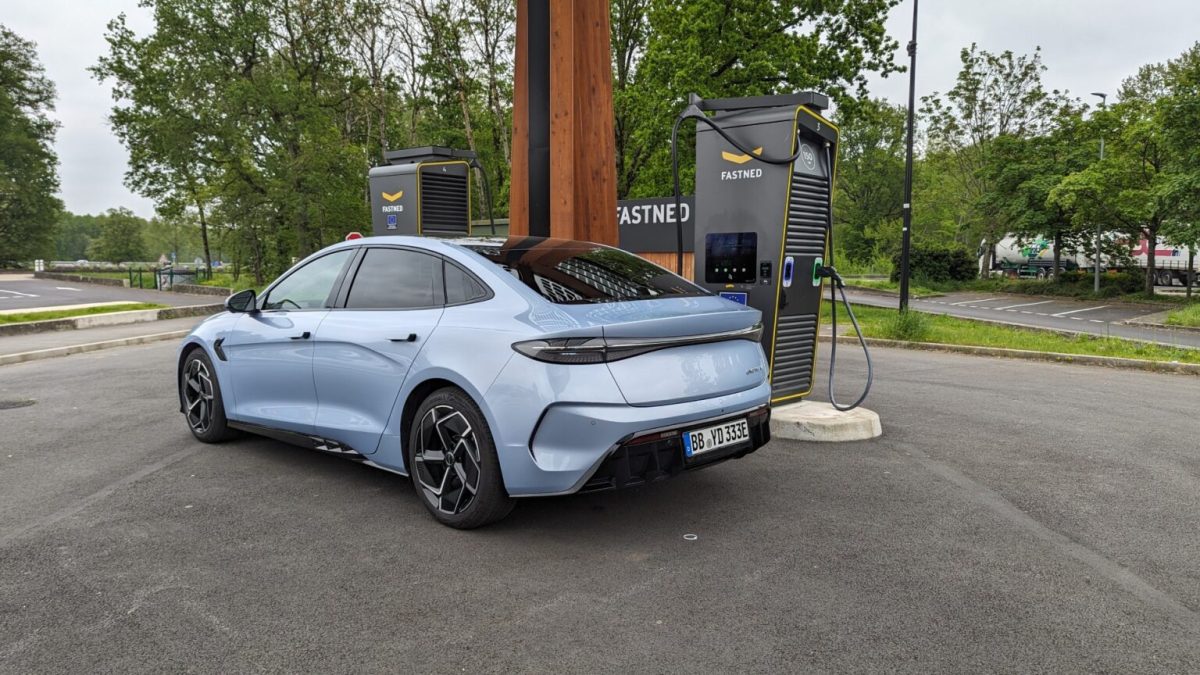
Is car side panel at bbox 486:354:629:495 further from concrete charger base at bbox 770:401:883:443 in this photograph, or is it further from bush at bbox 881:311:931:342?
bush at bbox 881:311:931:342

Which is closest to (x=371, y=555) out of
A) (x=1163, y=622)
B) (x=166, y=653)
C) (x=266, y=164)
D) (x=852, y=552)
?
(x=166, y=653)

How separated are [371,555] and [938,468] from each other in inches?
147

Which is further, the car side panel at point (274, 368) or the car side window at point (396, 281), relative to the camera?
the car side panel at point (274, 368)

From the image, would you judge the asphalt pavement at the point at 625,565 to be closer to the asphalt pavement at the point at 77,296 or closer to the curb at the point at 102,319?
the curb at the point at 102,319

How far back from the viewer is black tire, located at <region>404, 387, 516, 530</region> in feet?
11.7

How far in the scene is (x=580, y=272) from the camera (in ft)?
13.5

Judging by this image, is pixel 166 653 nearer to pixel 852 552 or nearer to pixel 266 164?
pixel 852 552

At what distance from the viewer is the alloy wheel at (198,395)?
5543 millimetres

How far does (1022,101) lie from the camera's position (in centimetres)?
3544

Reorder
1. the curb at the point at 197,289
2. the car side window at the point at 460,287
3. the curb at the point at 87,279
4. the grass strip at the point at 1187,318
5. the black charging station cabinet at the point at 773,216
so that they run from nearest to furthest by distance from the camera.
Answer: the car side window at the point at 460,287
the black charging station cabinet at the point at 773,216
the grass strip at the point at 1187,318
the curb at the point at 197,289
the curb at the point at 87,279

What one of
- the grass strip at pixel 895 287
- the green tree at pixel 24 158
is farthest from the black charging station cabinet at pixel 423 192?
the green tree at pixel 24 158

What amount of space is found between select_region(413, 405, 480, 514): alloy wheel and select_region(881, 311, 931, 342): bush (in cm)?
1152

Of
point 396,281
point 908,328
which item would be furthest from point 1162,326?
point 396,281

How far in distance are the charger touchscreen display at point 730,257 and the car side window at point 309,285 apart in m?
3.18
